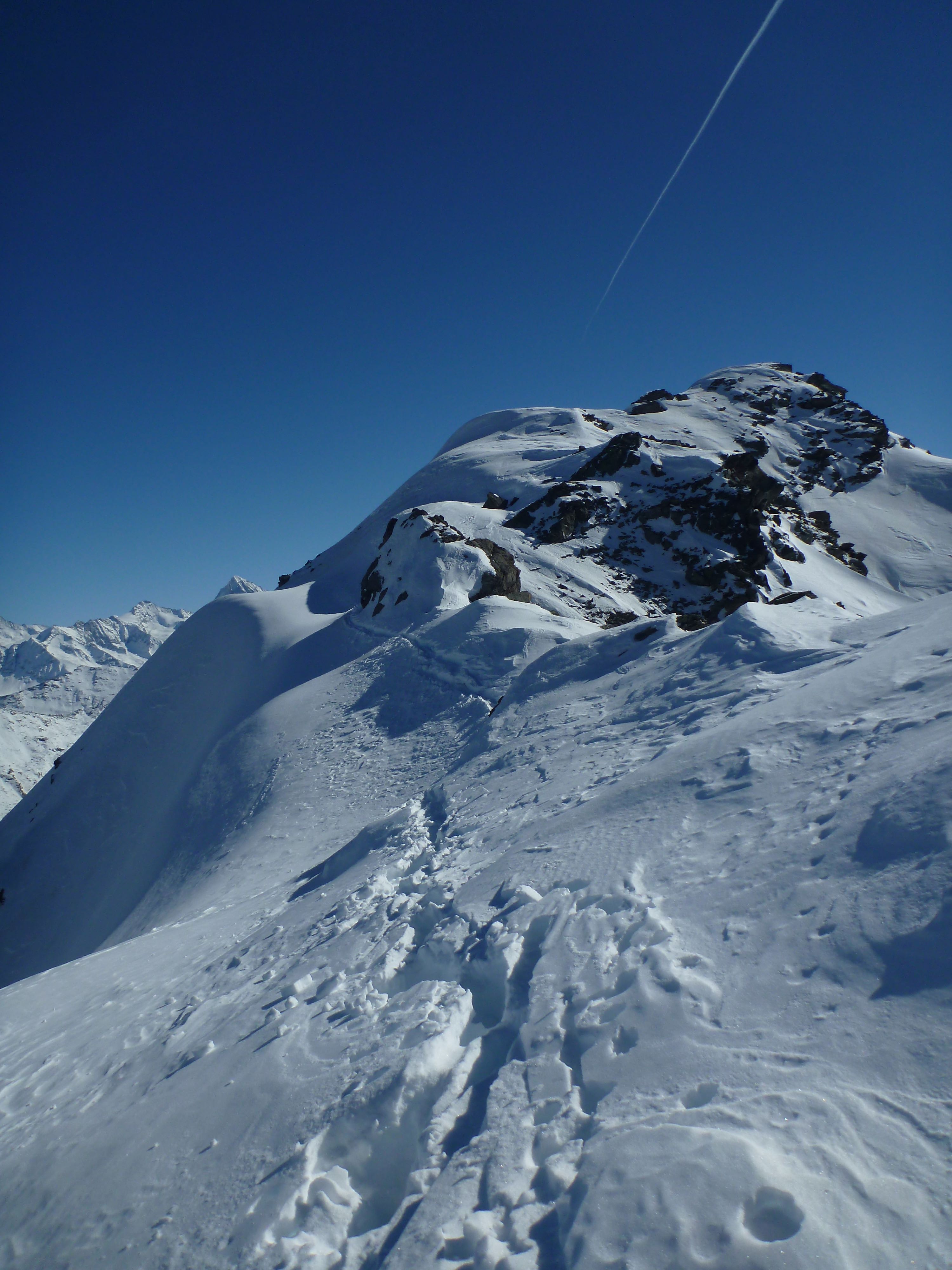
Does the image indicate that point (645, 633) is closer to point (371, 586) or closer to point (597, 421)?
point (371, 586)

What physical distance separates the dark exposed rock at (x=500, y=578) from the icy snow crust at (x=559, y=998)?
33.5 ft

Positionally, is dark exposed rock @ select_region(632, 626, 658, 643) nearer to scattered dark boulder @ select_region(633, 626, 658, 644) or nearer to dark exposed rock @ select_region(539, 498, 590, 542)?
scattered dark boulder @ select_region(633, 626, 658, 644)

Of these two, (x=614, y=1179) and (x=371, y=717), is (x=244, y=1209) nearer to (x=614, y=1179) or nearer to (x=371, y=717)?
(x=614, y=1179)

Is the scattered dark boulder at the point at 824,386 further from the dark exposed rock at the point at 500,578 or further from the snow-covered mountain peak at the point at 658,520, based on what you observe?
the dark exposed rock at the point at 500,578

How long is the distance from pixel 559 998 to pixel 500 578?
22.1 metres

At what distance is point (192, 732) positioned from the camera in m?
22.8

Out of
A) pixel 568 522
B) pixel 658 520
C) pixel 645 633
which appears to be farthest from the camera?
pixel 658 520

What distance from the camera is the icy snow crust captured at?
Answer: 9.36ft

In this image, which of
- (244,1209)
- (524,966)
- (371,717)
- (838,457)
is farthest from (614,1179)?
(838,457)

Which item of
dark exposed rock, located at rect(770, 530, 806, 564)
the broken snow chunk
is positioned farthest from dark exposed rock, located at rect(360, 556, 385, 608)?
dark exposed rock, located at rect(770, 530, 806, 564)

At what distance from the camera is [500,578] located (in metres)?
25.8

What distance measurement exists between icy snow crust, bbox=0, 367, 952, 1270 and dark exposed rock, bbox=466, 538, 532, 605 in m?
10.2

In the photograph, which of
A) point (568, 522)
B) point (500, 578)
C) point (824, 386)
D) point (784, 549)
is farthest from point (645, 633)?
point (824, 386)

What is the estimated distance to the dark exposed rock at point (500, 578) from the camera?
2528 cm
